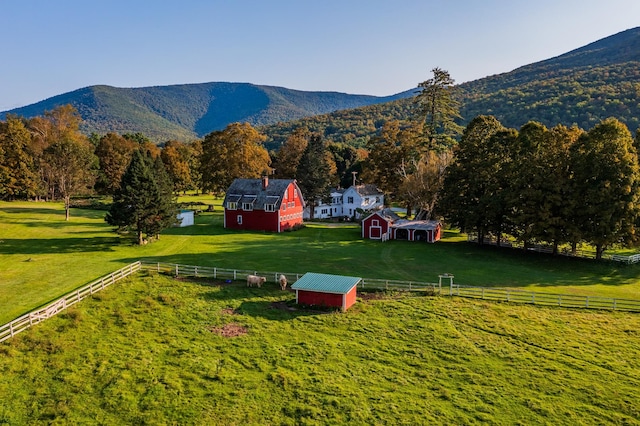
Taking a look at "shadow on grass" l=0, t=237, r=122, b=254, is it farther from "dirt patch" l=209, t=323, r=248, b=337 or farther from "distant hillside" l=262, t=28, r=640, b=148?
"distant hillside" l=262, t=28, r=640, b=148

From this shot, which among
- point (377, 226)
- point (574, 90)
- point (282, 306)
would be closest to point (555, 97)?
point (574, 90)

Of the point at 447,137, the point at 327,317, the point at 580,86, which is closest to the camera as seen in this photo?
the point at 327,317

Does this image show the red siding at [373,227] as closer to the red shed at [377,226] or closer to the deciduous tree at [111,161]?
the red shed at [377,226]

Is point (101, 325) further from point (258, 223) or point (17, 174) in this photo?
point (17, 174)

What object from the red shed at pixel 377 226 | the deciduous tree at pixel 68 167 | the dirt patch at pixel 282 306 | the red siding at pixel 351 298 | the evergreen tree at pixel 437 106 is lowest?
the dirt patch at pixel 282 306

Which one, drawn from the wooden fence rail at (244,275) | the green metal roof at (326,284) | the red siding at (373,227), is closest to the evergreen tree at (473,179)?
the red siding at (373,227)

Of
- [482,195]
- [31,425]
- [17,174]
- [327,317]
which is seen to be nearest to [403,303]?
[327,317]
